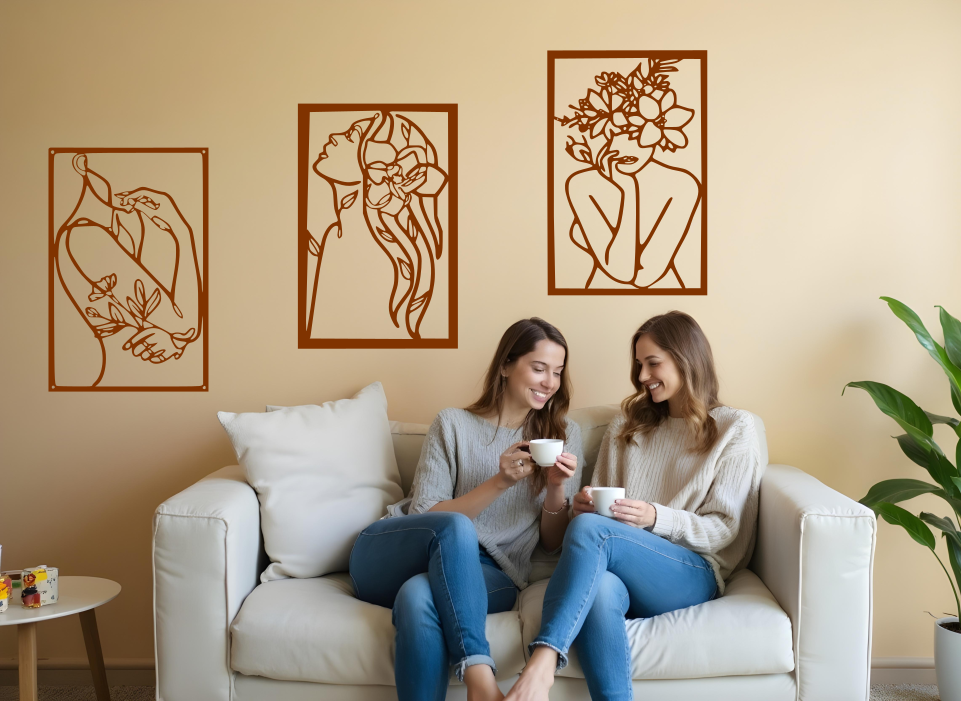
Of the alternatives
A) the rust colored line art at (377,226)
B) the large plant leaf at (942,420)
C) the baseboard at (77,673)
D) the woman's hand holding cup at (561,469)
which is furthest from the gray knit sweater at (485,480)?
the baseboard at (77,673)

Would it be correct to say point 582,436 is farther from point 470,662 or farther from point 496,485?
point 470,662

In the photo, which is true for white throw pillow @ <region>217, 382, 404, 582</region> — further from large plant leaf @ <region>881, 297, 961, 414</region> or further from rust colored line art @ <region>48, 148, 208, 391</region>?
large plant leaf @ <region>881, 297, 961, 414</region>

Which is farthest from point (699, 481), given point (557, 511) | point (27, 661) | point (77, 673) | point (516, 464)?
point (77, 673)

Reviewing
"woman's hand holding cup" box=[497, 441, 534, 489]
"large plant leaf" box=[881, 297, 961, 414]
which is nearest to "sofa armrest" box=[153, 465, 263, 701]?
"woman's hand holding cup" box=[497, 441, 534, 489]

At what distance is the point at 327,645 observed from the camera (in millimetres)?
1597

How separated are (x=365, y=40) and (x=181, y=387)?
1.36 metres

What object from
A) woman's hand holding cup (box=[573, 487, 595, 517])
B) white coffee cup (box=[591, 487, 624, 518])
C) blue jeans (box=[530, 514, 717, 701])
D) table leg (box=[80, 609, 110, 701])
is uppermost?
white coffee cup (box=[591, 487, 624, 518])

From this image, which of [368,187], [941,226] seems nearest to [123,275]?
[368,187]

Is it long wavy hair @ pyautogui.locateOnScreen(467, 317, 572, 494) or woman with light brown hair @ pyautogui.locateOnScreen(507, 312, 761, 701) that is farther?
long wavy hair @ pyautogui.locateOnScreen(467, 317, 572, 494)

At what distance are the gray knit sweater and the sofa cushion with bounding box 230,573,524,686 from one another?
26cm

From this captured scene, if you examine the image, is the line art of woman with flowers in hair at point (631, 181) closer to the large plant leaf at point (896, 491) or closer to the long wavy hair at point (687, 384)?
the long wavy hair at point (687, 384)

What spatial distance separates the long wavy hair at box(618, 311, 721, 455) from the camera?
6.26 ft

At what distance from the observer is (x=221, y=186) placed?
239cm

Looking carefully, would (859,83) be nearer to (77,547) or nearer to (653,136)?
(653,136)
